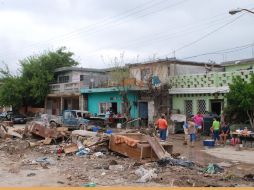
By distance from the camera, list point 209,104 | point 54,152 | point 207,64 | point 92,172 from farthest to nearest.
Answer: point 207,64, point 209,104, point 54,152, point 92,172

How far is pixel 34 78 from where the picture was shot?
46031mm

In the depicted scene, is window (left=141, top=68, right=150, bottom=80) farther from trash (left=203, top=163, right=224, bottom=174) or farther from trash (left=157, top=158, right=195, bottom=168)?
trash (left=203, top=163, right=224, bottom=174)

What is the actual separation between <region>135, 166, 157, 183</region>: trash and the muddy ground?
136mm

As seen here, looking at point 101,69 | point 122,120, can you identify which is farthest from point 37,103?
point 122,120

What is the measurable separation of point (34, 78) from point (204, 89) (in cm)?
2303

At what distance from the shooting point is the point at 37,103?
50.2 m

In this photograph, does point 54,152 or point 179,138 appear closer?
point 54,152

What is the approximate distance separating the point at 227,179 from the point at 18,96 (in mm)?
37901

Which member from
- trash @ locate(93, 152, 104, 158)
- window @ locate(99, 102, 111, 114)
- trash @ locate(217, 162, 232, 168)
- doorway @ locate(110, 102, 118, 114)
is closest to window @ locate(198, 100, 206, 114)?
doorway @ locate(110, 102, 118, 114)

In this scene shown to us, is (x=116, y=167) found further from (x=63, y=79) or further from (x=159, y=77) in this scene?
(x=63, y=79)

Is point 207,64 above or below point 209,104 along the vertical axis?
above

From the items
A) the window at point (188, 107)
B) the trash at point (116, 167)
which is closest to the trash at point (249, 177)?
the trash at point (116, 167)

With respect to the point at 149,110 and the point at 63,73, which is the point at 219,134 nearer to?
the point at 149,110

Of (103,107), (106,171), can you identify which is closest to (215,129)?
(106,171)
